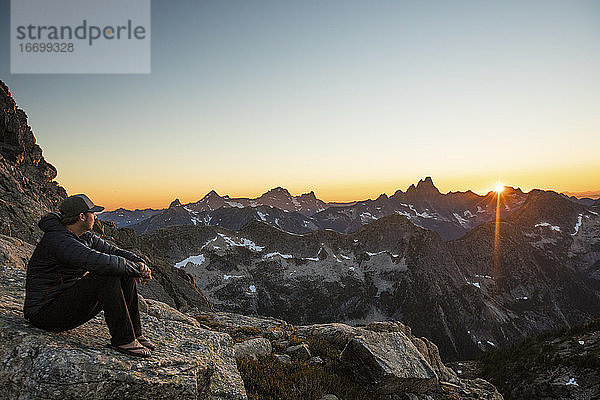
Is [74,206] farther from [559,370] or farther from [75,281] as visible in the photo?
[559,370]

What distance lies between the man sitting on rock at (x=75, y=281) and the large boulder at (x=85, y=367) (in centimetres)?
33

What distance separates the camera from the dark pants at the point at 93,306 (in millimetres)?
6012

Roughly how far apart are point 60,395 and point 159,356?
5.88 feet

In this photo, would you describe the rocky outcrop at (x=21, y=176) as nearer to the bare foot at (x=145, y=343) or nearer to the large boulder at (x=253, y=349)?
the large boulder at (x=253, y=349)

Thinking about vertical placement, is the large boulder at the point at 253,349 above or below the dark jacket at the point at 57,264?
below

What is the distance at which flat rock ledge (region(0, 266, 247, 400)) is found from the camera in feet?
18.3

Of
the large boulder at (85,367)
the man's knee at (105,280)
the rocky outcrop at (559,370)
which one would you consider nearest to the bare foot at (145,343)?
the large boulder at (85,367)

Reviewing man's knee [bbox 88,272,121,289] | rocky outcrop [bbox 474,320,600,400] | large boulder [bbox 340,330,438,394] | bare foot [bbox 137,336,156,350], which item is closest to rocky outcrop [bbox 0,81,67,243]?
bare foot [bbox 137,336,156,350]

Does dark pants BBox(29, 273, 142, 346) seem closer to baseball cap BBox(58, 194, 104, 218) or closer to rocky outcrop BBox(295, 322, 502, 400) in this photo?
baseball cap BBox(58, 194, 104, 218)

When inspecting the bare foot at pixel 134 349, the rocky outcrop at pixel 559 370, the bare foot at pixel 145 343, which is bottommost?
the rocky outcrop at pixel 559 370

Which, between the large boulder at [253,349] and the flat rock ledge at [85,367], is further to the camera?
the large boulder at [253,349]

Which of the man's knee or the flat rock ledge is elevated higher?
the man's knee

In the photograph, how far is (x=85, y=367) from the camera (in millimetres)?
5770

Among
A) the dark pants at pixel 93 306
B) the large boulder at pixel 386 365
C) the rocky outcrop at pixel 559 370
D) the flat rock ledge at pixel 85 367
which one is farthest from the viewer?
the rocky outcrop at pixel 559 370
